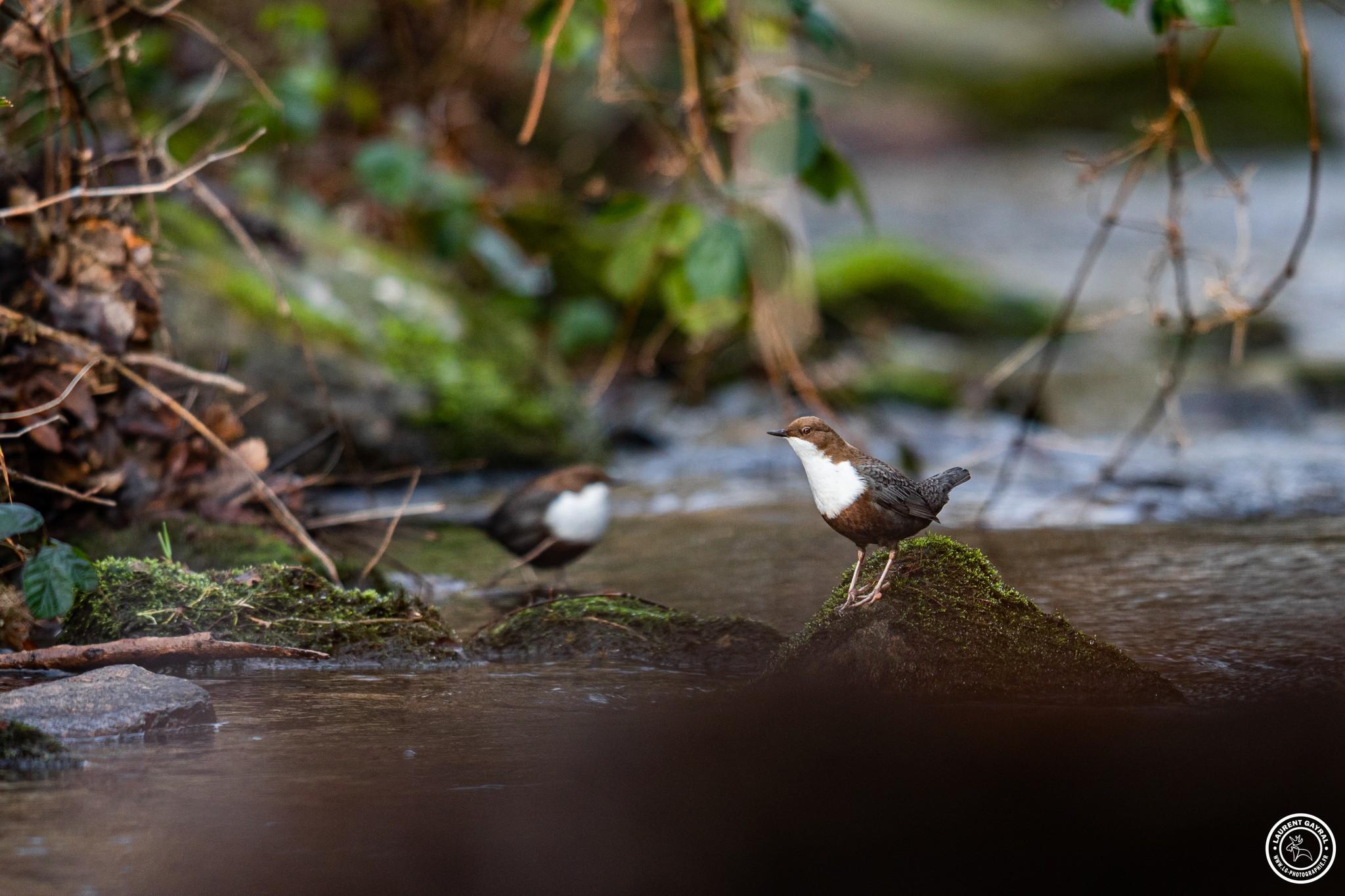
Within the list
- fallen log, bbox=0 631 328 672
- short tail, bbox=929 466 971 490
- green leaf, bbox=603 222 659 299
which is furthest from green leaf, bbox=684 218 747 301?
fallen log, bbox=0 631 328 672

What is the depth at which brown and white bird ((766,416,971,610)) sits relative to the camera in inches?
103

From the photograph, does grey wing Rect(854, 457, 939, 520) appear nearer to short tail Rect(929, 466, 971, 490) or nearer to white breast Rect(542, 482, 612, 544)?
short tail Rect(929, 466, 971, 490)

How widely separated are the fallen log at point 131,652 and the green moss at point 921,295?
6.79 meters

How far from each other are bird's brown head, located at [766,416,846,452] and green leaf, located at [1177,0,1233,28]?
1.31 metres

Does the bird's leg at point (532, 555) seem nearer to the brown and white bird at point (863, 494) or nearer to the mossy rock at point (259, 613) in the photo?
the mossy rock at point (259, 613)

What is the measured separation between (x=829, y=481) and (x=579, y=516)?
1.72m

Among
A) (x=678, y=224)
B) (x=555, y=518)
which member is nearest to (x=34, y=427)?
(x=555, y=518)

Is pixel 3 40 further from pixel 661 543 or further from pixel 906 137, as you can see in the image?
pixel 906 137

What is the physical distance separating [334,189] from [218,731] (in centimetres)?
693

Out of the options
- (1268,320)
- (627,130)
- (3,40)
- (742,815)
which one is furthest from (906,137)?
(742,815)

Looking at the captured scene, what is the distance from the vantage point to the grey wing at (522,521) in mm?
4309

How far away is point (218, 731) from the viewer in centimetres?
253

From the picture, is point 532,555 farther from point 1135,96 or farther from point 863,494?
point 1135,96

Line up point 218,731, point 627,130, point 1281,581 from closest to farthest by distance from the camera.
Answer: point 218,731
point 1281,581
point 627,130
